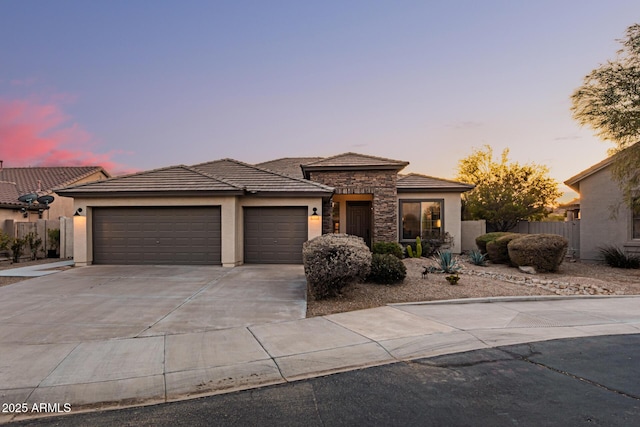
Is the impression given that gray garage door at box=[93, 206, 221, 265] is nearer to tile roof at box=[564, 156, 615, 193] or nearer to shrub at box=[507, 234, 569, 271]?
shrub at box=[507, 234, 569, 271]

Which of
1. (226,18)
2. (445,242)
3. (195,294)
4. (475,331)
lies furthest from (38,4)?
(445,242)

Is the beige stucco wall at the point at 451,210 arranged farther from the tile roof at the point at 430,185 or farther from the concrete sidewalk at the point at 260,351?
the concrete sidewalk at the point at 260,351

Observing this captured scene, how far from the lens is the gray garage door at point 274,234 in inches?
555

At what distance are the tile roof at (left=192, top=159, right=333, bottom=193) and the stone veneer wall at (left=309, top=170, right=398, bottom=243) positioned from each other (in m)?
2.35

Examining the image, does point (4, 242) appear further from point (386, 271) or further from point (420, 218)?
point (420, 218)

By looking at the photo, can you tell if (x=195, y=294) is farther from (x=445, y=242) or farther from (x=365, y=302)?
(x=445, y=242)

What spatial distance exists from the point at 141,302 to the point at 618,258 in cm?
1701

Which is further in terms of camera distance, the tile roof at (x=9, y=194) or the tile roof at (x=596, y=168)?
the tile roof at (x=9, y=194)

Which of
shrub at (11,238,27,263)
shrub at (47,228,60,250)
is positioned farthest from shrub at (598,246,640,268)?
shrub at (11,238,27,263)

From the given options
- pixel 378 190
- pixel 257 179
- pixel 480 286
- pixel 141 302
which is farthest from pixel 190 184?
pixel 480 286

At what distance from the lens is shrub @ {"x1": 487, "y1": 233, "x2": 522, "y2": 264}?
14594 millimetres

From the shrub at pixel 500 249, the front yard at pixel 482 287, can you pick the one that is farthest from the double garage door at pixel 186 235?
the shrub at pixel 500 249

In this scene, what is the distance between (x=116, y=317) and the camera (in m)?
7.09

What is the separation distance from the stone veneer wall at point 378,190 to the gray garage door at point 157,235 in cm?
562
